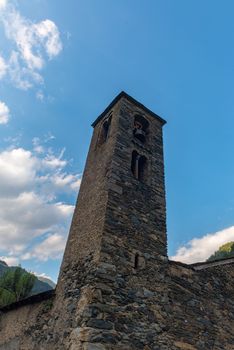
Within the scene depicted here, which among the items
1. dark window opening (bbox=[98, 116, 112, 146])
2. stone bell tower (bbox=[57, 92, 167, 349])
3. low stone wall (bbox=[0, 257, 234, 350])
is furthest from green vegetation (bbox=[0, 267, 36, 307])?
dark window opening (bbox=[98, 116, 112, 146])

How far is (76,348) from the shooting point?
211 inches

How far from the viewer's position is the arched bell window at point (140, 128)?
1094 cm

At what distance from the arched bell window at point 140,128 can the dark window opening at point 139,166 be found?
1.19m

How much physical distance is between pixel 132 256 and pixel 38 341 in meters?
3.27

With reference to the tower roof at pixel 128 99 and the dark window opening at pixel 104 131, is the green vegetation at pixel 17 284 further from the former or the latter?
the tower roof at pixel 128 99

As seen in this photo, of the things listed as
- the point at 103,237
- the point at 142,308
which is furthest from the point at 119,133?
the point at 142,308

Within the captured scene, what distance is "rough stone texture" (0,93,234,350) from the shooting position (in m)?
5.98

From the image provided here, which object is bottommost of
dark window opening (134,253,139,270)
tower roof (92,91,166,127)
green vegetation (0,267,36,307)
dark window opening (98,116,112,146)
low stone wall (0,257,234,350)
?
low stone wall (0,257,234,350)

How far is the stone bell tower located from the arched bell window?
6cm

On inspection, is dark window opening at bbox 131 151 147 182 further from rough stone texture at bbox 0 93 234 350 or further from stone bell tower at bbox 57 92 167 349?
rough stone texture at bbox 0 93 234 350

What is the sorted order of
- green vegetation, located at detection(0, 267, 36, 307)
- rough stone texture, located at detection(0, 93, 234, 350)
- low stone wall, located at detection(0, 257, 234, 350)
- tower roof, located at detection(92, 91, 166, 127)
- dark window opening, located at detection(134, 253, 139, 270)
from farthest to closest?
1. green vegetation, located at detection(0, 267, 36, 307)
2. tower roof, located at detection(92, 91, 166, 127)
3. dark window opening, located at detection(134, 253, 139, 270)
4. rough stone texture, located at detection(0, 93, 234, 350)
5. low stone wall, located at detection(0, 257, 234, 350)

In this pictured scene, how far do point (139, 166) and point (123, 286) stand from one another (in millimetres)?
4827

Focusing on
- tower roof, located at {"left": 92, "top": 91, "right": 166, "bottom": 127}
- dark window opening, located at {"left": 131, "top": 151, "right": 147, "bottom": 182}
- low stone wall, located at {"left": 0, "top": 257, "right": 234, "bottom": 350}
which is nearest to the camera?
low stone wall, located at {"left": 0, "top": 257, "right": 234, "bottom": 350}

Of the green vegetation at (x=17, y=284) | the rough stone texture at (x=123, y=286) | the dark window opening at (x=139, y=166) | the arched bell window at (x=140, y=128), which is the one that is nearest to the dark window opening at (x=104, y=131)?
the arched bell window at (x=140, y=128)
